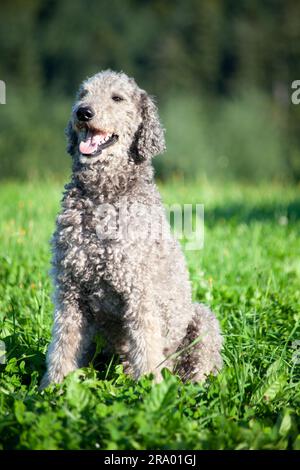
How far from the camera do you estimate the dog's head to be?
12.7 ft

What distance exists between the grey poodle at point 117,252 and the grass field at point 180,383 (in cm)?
21

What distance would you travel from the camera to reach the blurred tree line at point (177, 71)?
2477cm

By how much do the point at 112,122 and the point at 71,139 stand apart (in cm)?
43

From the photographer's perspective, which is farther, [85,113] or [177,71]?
[177,71]

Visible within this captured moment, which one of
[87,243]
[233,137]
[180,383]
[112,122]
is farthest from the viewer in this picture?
[233,137]

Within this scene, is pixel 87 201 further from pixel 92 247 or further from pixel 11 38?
pixel 11 38

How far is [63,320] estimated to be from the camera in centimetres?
378

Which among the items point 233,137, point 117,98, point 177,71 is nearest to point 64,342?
point 117,98

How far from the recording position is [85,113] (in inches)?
150

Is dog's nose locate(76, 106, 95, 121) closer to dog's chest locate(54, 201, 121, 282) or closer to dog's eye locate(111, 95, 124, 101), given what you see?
dog's eye locate(111, 95, 124, 101)

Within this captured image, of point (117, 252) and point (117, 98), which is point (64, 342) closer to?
point (117, 252)

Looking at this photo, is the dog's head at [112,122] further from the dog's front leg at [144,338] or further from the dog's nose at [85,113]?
the dog's front leg at [144,338]

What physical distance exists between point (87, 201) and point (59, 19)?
4472 centimetres

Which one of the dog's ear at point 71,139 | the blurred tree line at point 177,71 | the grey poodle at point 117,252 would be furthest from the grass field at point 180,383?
the blurred tree line at point 177,71
